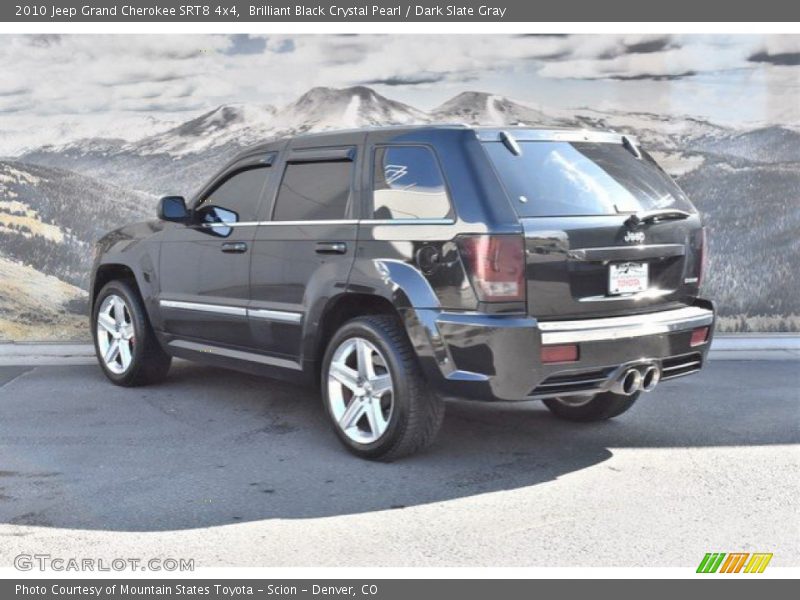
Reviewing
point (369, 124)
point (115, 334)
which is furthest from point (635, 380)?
point (369, 124)

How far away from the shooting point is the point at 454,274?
5.31 m

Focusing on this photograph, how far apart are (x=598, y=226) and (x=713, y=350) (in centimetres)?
451

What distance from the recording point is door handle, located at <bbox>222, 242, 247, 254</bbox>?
674 centimetres

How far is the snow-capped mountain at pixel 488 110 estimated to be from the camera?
1001 centimetres

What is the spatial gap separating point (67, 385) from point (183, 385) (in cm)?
89

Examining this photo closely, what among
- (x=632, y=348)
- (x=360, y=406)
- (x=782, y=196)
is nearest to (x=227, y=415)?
(x=360, y=406)

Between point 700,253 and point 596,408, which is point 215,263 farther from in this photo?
point 700,253

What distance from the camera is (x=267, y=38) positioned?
1002cm

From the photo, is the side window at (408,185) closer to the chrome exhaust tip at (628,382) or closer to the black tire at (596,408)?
the chrome exhaust tip at (628,382)

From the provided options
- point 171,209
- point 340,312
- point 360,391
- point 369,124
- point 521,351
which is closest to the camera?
point 521,351

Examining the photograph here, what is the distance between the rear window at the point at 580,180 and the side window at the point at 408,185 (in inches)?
12.8

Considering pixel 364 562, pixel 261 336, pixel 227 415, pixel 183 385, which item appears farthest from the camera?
pixel 183 385

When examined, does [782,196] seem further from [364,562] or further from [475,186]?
[364,562]

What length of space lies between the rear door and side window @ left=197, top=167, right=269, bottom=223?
0.72 ft
